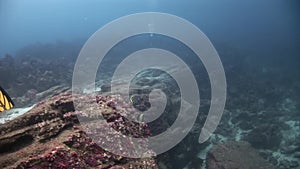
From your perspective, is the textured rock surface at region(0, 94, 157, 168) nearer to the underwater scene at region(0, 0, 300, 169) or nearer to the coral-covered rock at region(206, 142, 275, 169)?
the underwater scene at region(0, 0, 300, 169)

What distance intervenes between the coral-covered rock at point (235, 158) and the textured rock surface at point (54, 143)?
577cm

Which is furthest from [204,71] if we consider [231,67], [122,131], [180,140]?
[122,131]

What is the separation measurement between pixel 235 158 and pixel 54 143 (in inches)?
320

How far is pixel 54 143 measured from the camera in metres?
4.93

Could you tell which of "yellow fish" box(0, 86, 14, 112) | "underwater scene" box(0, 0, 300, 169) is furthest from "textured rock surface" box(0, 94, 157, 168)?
"yellow fish" box(0, 86, 14, 112)

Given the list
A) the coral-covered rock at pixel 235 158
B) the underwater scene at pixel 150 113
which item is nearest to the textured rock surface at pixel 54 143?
the underwater scene at pixel 150 113

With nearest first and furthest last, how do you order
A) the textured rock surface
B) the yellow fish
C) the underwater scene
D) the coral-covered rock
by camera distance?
1. the yellow fish
2. the textured rock surface
3. the underwater scene
4. the coral-covered rock

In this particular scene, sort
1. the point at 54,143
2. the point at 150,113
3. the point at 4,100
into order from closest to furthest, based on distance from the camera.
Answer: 1. the point at 4,100
2. the point at 54,143
3. the point at 150,113

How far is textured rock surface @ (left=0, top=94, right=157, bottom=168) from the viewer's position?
14.9ft

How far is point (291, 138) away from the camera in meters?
14.9

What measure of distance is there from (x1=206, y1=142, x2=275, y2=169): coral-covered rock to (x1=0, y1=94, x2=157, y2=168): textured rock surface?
5774mm

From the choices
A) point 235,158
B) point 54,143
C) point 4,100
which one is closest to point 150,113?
point 235,158

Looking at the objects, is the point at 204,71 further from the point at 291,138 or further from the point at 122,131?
the point at 122,131

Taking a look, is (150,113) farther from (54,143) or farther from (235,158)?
(54,143)
